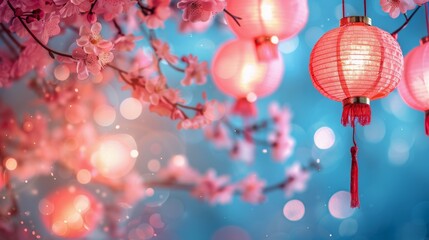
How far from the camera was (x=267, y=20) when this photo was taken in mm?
1964

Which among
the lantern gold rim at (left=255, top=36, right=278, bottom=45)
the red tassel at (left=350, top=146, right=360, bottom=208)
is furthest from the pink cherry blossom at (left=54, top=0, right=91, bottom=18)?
the red tassel at (left=350, top=146, right=360, bottom=208)

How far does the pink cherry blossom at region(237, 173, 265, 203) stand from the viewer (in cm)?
341

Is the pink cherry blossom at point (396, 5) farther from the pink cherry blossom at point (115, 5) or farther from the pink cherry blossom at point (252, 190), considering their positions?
the pink cherry blossom at point (252, 190)

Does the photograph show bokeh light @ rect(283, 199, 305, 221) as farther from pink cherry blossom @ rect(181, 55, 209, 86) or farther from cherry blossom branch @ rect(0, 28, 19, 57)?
cherry blossom branch @ rect(0, 28, 19, 57)

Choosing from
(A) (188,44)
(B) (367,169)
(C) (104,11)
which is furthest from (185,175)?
(C) (104,11)

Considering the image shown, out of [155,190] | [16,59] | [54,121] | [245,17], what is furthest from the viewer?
[155,190]

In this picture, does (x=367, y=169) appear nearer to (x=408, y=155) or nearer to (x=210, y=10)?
(x=408, y=155)

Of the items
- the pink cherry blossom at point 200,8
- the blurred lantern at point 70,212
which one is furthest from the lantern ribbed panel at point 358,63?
the blurred lantern at point 70,212

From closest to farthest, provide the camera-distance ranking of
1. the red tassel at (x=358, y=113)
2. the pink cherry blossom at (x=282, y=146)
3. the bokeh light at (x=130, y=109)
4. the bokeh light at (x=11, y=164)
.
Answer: the red tassel at (x=358, y=113)
the bokeh light at (x=11, y=164)
the bokeh light at (x=130, y=109)
the pink cherry blossom at (x=282, y=146)

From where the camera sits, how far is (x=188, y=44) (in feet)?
11.3

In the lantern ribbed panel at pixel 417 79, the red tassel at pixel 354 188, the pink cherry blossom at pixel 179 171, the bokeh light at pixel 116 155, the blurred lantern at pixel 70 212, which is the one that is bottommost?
the blurred lantern at pixel 70 212

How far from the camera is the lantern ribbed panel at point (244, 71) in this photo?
2.38 meters

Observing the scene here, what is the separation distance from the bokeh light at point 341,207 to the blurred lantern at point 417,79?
4.45 ft

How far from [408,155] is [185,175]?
135 centimetres
